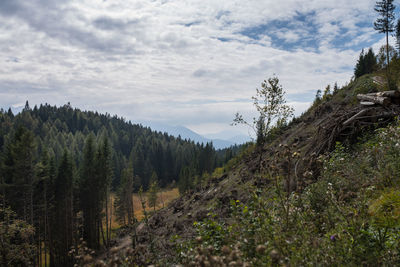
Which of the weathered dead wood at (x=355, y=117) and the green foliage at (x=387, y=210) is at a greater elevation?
the weathered dead wood at (x=355, y=117)

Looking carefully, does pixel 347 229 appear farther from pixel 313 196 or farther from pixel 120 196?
pixel 120 196

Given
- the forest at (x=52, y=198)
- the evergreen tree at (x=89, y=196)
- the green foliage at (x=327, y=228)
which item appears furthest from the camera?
the evergreen tree at (x=89, y=196)

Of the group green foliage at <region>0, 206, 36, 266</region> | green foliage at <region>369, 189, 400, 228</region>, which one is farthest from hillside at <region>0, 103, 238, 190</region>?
green foliage at <region>369, 189, 400, 228</region>

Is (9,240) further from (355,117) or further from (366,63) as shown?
(366,63)

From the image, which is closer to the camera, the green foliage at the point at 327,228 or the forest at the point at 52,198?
the green foliage at the point at 327,228

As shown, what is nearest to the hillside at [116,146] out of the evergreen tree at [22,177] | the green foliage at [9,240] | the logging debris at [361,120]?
the evergreen tree at [22,177]

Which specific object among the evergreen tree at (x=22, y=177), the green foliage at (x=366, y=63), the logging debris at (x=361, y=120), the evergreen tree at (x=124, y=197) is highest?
the green foliage at (x=366, y=63)

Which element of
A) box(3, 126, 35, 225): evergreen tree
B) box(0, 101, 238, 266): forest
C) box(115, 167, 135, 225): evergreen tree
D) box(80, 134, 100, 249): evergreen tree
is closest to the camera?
box(0, 101, 238, 266): forest

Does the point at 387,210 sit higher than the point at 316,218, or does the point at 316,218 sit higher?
the point at 387,210

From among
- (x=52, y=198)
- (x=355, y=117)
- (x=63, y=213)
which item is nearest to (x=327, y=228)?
(x=355, y=117)

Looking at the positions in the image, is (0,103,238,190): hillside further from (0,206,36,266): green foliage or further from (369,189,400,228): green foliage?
(369,189,400,228): green foliage

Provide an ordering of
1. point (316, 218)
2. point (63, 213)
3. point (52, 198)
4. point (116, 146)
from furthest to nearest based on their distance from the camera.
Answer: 1. point (116, 146)
2. point (63, 213)
3. point (52, 198)
4. point (316, 218)

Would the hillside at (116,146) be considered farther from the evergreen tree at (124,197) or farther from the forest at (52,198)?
the forest at (52,198)

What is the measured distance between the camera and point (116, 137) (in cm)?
13388
